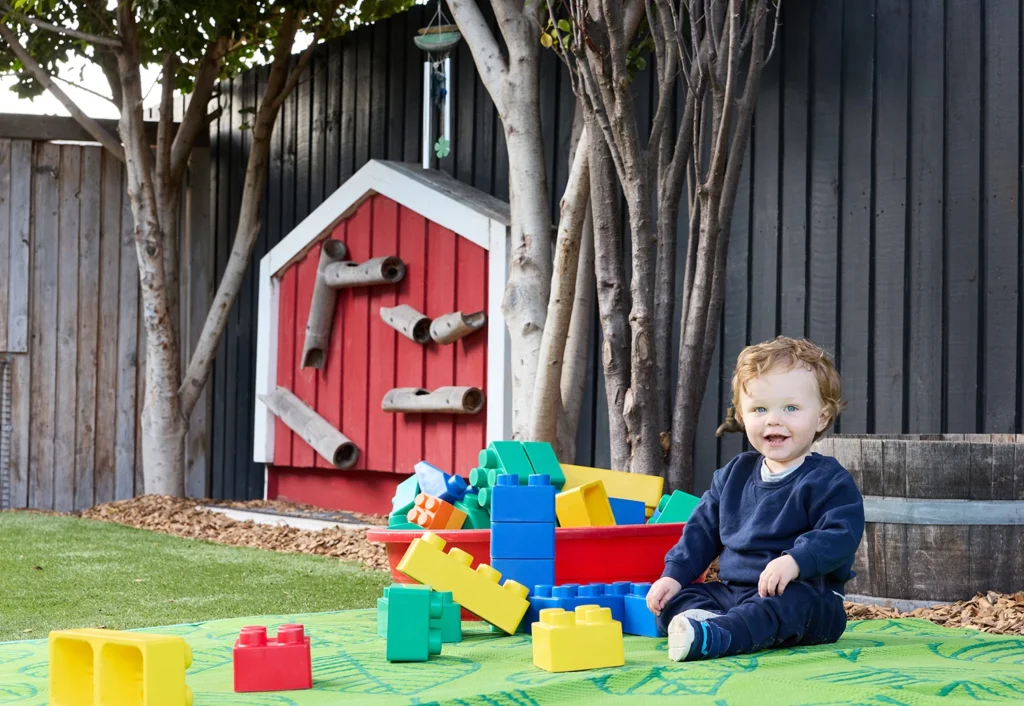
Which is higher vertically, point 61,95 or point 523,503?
point 61,95

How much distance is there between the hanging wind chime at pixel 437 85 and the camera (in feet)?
21.2

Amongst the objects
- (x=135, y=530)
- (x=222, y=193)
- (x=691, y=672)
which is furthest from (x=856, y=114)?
(x=222, y=193)

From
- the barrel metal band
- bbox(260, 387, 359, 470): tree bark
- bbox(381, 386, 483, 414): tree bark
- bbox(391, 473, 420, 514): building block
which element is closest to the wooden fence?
bbox(260, 387, 359, 470): tree bark

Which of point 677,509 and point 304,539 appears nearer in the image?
point 677,509

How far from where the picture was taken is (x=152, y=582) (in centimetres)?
468

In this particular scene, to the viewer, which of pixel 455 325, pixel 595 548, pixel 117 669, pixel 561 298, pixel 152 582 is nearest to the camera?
pixel 117 669

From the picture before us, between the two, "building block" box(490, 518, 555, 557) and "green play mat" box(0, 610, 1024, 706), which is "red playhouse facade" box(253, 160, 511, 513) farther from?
"green play mat" box(0, 610, 1024, 706)

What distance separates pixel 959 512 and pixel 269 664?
7.17ft

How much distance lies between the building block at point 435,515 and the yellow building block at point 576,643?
2.90ft

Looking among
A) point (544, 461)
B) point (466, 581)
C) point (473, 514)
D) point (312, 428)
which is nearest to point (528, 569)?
point (466, 581)

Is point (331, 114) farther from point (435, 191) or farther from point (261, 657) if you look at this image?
point (261, 657)

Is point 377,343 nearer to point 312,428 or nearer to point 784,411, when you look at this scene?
point 312,428

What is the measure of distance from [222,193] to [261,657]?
7.39m

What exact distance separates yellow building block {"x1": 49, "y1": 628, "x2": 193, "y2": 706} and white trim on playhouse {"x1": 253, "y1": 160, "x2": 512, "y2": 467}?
13.5ft
